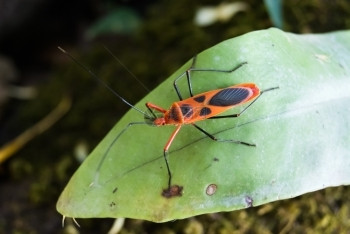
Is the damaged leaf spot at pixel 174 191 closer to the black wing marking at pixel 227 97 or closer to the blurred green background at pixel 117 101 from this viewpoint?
the black wing marking at pixel 227 97

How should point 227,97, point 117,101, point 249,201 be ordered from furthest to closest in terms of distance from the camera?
1. point 117,101
2. point 227,97
3. point 249,201

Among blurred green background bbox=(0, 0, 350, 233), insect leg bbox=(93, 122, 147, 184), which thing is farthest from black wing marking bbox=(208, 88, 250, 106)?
blurred green background bbox=(0, 0, 350, 233)

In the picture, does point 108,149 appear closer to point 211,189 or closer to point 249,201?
point 211,189

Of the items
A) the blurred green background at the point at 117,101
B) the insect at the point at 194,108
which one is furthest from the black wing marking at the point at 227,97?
the blurred green background at the point at 117,101

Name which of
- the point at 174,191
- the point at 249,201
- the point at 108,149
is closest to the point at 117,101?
the point at 108,149

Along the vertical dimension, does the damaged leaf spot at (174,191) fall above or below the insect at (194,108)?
below
